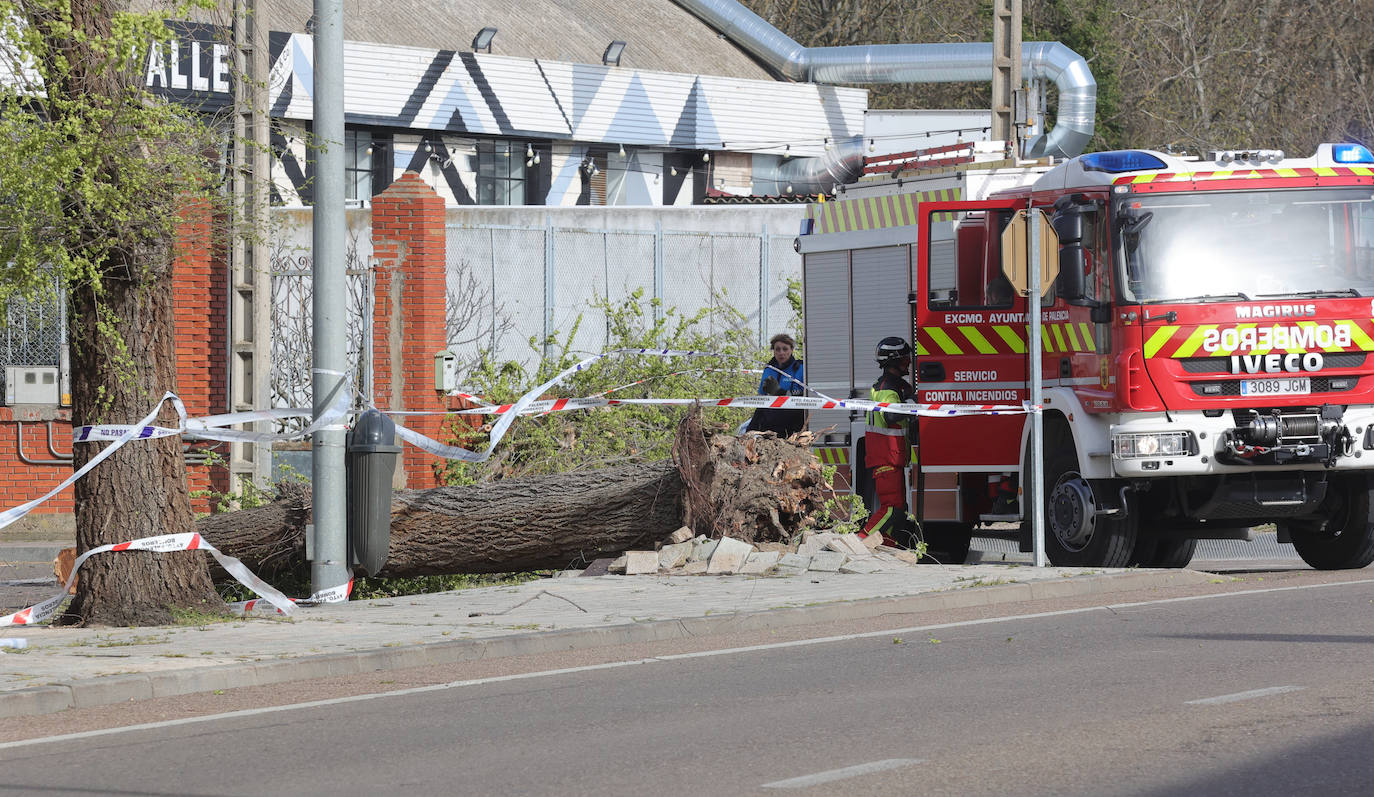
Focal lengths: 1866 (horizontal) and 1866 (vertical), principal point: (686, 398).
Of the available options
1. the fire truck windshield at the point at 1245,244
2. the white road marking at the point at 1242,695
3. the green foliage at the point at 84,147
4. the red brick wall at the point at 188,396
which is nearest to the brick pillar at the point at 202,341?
the red brick wall at the point at 188,396

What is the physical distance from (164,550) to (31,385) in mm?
9763

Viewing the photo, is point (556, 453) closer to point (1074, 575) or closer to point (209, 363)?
point (209, 363)

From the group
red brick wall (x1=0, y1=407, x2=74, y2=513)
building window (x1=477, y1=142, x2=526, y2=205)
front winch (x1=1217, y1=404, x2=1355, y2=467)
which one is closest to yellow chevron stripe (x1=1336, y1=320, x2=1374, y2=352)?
front winch (x1=1217, y1=404, x2=1355, y2=467)

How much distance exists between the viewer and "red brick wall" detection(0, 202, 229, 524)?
2025 centimetres

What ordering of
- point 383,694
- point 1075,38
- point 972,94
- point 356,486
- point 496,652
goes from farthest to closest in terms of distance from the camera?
point 972,94 < point 1075,38 < point 356,486 < point 496,652 < point 383,694

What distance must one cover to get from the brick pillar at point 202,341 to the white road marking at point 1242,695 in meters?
13.2

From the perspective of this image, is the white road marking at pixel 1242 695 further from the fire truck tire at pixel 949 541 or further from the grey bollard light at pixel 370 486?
the fire truck tire at pixel 949 541

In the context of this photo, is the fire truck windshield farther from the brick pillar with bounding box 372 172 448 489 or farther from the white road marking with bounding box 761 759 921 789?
the brick pillar with bounding box 372 172 448 489

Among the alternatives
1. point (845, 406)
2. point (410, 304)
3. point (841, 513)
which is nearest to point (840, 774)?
point (845, 406)

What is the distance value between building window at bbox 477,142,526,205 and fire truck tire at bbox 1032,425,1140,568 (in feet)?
79.5

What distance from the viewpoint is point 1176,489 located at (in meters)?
14.4

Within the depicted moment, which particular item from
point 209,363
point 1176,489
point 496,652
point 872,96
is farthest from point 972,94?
point 496,652

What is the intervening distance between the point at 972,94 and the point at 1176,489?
35.4 metres

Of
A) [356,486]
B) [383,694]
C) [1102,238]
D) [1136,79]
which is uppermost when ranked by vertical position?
[1136,79]
